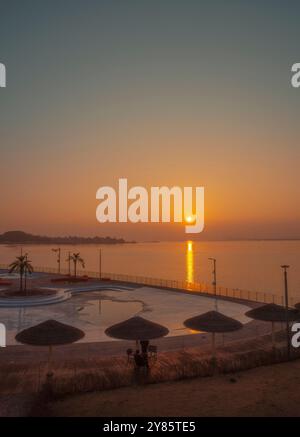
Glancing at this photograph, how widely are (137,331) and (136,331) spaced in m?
0.04

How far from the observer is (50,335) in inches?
614

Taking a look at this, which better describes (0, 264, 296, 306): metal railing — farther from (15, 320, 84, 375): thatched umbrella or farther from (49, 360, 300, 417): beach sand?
(15, 320, 84, 375): thatched umbrella

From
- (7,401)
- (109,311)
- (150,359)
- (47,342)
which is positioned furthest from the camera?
(109,311)

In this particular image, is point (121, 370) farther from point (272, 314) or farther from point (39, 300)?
point (39, 300)

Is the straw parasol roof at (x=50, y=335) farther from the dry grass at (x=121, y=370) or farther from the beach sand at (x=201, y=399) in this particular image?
the beach sand at (x=201, y=399)

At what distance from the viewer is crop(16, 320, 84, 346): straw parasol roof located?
15437 mm

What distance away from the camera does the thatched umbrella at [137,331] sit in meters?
16.6

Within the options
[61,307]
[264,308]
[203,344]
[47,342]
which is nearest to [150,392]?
[47,342]

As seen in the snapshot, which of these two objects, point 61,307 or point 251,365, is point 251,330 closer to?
point 251,365

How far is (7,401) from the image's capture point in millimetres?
12672

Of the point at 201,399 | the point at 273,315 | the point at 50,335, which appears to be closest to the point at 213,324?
the point at 273,315

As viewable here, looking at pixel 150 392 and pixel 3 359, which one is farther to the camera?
pixel 3 359

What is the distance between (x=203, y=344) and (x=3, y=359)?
10.5 m

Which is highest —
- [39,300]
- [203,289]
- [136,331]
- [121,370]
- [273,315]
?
[273,315]
